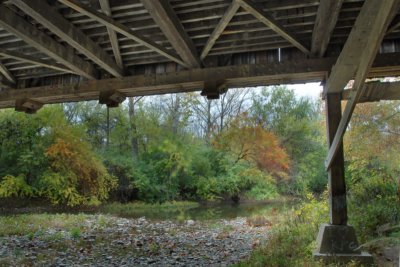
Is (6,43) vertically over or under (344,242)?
over

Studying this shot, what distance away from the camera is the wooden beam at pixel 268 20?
4.34 meters

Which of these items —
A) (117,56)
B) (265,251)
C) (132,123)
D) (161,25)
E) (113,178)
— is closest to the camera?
(161,25)

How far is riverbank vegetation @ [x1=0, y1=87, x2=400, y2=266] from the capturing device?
40.4 feet

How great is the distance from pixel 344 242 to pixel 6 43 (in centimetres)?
597

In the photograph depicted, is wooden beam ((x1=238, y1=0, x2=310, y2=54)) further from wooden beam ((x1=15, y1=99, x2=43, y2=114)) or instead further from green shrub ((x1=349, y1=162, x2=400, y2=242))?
wooden beam ((x1=15, y1=99, x2=43, y2=114))

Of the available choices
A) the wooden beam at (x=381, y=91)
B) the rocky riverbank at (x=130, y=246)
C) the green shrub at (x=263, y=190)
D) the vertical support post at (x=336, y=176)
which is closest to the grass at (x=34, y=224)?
the rocky riverbank at (x=130, y=246)

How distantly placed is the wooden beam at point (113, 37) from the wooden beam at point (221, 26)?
1279 mm

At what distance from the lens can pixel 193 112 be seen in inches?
1378

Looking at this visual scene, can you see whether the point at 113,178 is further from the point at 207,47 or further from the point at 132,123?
the point at 207,47

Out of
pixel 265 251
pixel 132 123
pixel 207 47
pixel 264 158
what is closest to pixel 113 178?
pixel 132 123

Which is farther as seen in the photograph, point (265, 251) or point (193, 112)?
point (193, 112)

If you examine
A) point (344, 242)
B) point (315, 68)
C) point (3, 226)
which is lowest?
point (3, 226)

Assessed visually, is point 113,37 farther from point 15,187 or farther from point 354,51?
point 15,187

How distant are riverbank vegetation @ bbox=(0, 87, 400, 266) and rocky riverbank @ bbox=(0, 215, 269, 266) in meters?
1.85
